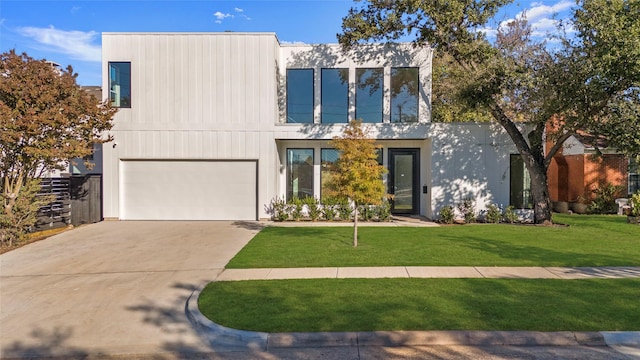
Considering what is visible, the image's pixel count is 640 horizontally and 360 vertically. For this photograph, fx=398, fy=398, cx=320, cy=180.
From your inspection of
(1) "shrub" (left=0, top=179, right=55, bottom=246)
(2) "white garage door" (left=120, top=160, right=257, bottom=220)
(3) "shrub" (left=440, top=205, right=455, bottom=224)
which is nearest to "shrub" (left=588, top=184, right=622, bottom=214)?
(3) "shrub" (left=440, top=205, right=455, bottom=224)

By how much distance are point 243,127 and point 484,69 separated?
8565mm

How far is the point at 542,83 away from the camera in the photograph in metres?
11.3

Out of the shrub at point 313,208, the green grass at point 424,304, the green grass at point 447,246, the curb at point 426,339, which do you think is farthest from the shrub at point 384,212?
the curb at point 426,339

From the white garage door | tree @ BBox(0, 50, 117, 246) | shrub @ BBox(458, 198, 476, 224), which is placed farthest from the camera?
the white garage door

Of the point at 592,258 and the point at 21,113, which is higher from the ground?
the point at 21,113

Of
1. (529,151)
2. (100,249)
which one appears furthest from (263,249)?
(529,151)

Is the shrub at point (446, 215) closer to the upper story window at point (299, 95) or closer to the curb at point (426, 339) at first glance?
the upper story window at point (299, 95)

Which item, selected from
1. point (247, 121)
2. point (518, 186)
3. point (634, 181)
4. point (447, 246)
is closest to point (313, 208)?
point (247, 121)

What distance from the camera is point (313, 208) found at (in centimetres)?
1508

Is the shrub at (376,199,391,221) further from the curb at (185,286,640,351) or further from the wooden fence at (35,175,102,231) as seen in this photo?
the wooden fence at (35,175,102,231)

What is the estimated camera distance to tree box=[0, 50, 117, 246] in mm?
10250

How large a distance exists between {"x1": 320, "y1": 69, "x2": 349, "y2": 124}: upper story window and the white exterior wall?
6.50 ft

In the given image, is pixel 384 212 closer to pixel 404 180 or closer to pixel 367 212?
pixel 367 212

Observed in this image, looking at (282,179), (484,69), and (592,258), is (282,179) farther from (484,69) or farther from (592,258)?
(592,258)
